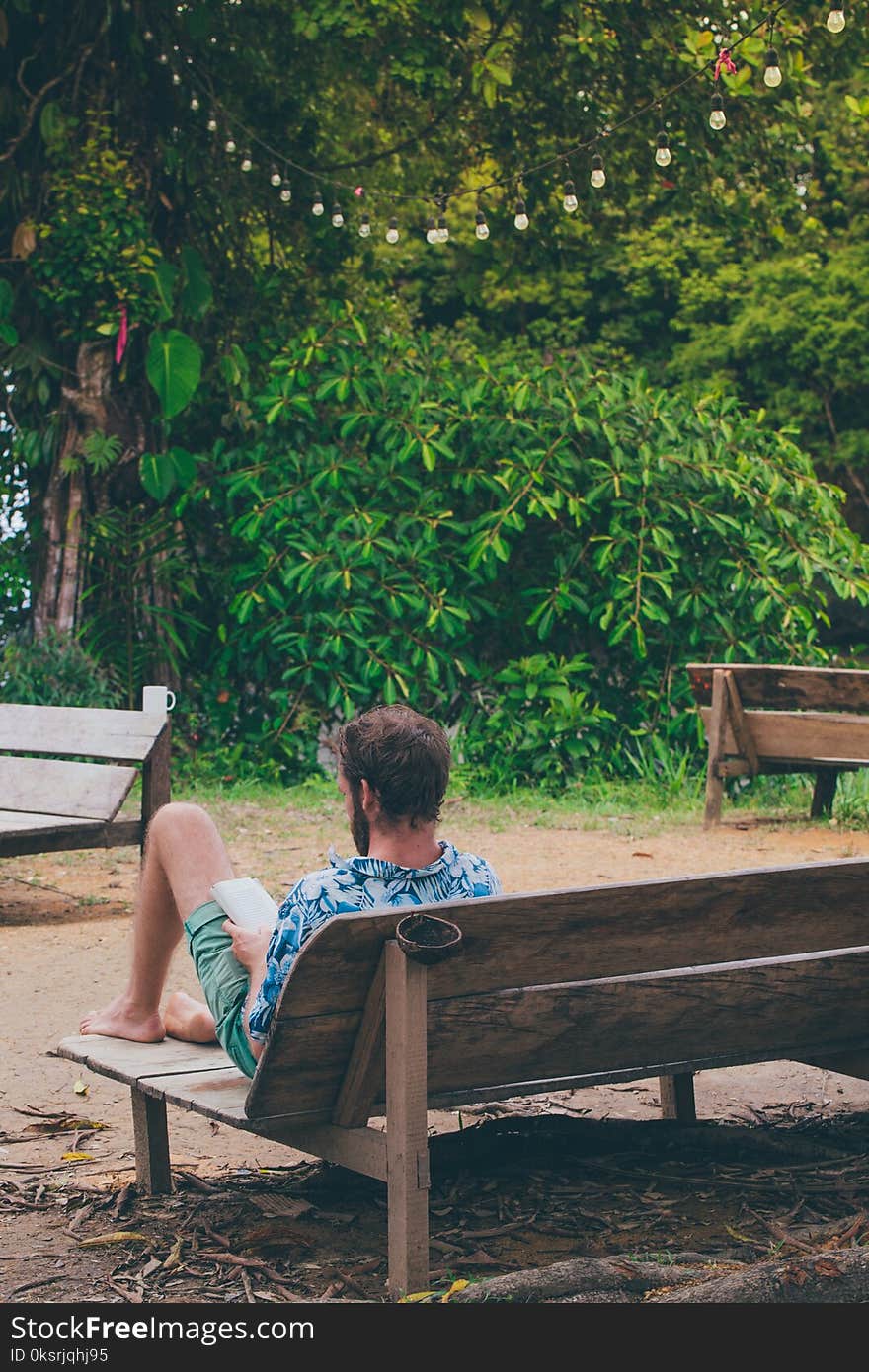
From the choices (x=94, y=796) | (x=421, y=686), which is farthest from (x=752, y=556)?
(x=94, y=796)

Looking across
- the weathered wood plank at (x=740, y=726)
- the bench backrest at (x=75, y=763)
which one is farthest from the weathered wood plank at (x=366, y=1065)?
the weathered wood plank at (x=740, y=726)

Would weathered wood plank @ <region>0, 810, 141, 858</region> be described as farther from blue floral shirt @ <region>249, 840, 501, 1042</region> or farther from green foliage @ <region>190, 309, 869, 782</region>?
green foliage @ <region>190, 309, 869, 782</region>

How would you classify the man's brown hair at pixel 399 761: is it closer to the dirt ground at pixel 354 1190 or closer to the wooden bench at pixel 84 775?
the dirt ground at pixel 354 1190

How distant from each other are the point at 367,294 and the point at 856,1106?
9.49 metres

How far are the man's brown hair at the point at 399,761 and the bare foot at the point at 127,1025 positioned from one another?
87 centimetres

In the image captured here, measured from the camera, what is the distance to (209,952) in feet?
11.3

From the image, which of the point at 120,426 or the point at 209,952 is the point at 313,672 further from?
the point at 209,952

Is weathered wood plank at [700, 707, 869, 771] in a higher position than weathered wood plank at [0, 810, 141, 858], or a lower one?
higher

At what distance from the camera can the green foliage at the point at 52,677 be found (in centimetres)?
1024

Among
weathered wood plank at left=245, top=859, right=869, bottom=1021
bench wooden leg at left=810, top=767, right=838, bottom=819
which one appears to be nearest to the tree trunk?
bench wooden leg at left=810, top=767, right=838, bottom=819

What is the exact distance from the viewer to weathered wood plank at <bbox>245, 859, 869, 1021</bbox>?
2.83 meters

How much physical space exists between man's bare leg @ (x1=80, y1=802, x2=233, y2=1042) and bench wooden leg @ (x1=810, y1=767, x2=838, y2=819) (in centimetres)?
627

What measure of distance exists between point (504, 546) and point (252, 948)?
723 centimetres

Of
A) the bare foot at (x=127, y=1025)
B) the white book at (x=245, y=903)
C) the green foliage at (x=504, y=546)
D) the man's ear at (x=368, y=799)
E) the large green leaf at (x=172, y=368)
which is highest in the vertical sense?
the large green leaf at (x=172, y=368)
